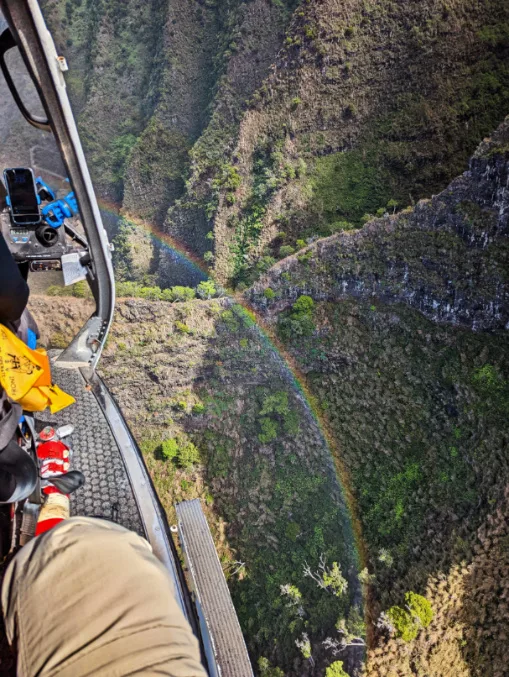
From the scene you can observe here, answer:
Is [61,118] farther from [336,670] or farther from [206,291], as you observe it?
[206,291]

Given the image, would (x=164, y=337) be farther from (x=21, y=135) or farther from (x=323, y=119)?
(x=21, y=135)

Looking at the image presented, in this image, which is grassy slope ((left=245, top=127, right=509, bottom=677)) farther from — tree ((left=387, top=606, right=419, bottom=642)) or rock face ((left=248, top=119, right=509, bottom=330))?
tree ((left=387, top=606, right=419, bottom=642))

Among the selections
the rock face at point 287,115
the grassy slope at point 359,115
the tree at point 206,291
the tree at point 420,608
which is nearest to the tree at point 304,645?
the tree at point 420,608

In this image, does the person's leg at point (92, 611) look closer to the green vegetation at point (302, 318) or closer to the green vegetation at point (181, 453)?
the green vegetation at point (181, 453)

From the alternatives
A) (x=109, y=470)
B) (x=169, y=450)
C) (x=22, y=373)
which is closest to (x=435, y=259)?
(x=169, y=450)

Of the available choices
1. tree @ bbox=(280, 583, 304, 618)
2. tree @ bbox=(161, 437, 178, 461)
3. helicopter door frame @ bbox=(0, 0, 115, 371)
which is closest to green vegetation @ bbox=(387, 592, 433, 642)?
tree @ bbox=(280, 583, 304, 618)

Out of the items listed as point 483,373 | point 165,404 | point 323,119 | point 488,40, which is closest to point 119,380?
point 165,404
